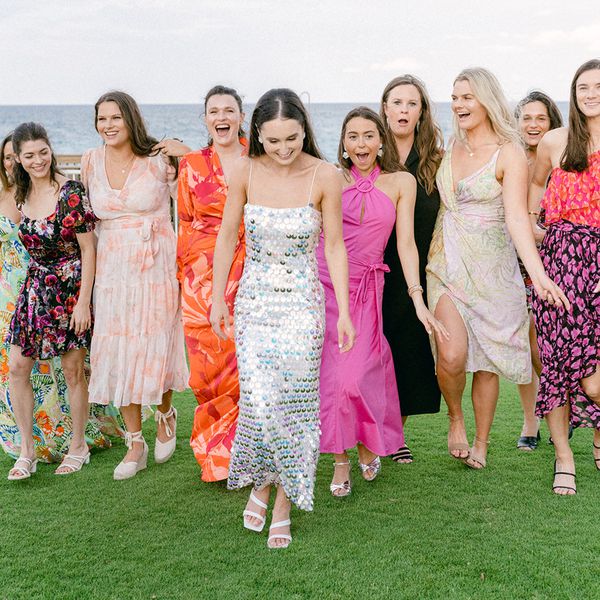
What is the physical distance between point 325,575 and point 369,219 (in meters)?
1.84

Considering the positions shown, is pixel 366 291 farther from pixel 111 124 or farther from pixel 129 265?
pixel 111 124

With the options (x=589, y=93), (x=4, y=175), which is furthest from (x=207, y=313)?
(x=589, y=93)

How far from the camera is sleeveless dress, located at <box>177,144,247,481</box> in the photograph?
464 cm

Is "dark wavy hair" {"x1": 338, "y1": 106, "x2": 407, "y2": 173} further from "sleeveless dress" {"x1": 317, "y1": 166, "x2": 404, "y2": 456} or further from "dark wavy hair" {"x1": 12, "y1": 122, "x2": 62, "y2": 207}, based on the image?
"dark wavy hair" {"x1": 12, "y1": 122, "x2": 62, "y2": 207}

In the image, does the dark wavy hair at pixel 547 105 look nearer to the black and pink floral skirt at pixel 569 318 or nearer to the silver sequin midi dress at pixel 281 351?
the black and pink floral skirt at pixel 569 318

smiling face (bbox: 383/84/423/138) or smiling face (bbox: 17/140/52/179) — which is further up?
smiling face (bbox: 383/84/423/138)

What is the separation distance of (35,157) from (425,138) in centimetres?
230

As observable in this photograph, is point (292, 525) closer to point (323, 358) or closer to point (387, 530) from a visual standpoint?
point (387, 530)

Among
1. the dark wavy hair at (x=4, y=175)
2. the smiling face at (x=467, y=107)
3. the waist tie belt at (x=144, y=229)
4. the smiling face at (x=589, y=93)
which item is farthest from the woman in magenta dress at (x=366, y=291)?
the dark wavy hair at (x=4, y=175)

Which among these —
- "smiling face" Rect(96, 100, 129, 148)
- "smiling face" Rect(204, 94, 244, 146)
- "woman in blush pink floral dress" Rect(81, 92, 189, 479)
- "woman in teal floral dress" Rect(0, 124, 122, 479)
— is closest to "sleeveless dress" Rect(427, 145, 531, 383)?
"smiling face" Rect(204, 94, 244, 146)

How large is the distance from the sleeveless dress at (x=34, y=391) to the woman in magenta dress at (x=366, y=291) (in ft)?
6.29

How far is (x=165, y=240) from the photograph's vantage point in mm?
4980

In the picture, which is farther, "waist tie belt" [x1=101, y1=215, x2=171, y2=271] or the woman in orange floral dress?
"waist tie belt" [x1=101, y1=215, x2=171, y2=271]

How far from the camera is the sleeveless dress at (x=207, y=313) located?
4.64 m
